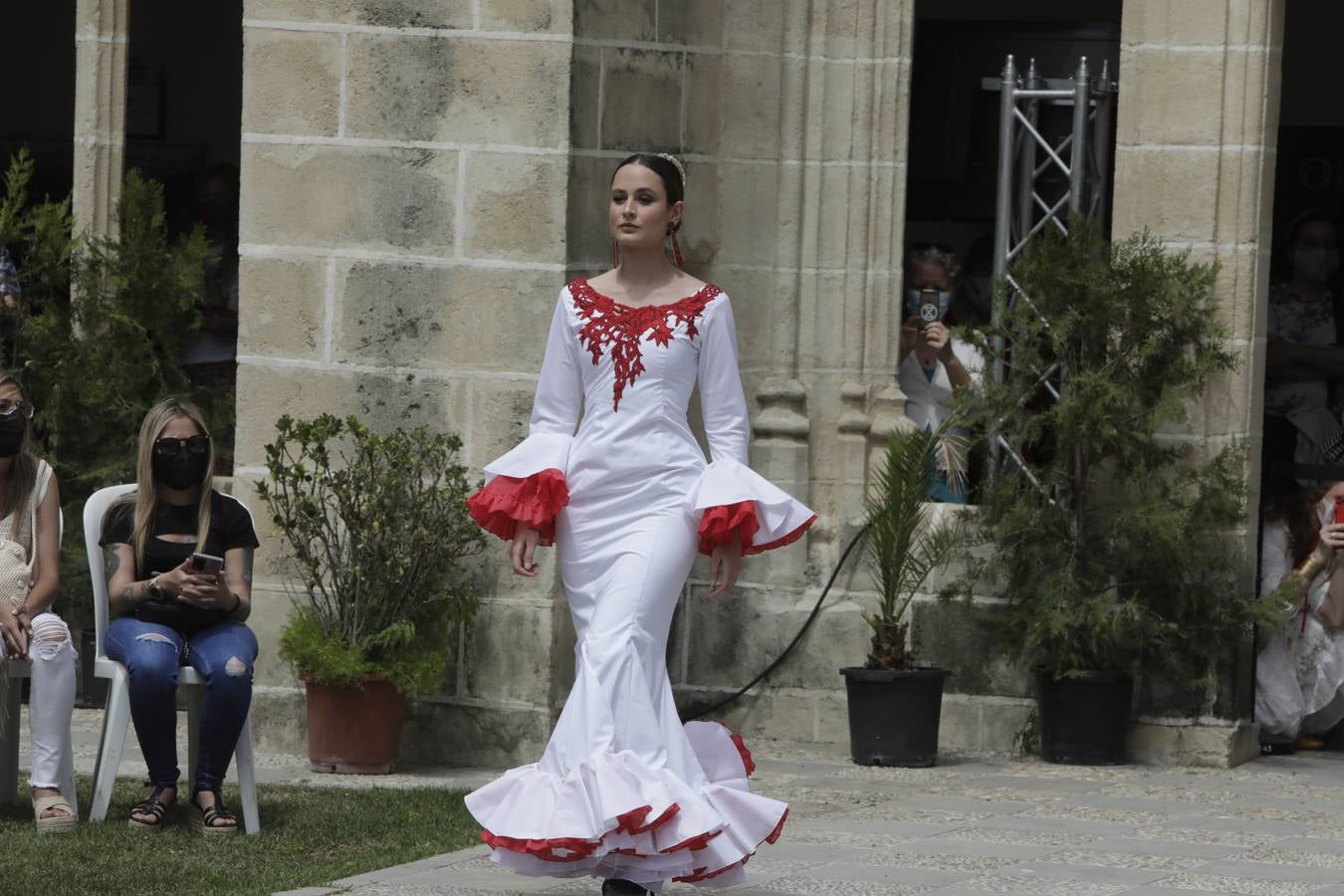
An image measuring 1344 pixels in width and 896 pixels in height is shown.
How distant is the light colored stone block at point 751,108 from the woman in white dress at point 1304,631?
2412 millimetres

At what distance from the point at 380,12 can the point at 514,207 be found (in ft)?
2.71

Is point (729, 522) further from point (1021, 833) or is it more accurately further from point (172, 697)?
point (172, 697)

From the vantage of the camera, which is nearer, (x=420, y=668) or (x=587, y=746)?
(x=587, y=746)

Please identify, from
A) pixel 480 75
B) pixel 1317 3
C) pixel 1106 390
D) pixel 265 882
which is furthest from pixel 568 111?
pixel 1317 3

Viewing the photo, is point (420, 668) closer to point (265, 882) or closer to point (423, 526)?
point (423, 526)

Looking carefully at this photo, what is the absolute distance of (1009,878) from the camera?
6.38 meters

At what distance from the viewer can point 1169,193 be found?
879 cm

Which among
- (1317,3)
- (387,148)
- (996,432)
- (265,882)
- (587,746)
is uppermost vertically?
(1317,3)

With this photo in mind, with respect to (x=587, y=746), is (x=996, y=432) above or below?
above

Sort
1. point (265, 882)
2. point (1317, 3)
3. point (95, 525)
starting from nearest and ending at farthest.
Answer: point (265, 882) < point (95, 525) < point (1317, 3)

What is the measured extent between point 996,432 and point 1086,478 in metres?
0.37

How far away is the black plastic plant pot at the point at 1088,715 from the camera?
8656mm

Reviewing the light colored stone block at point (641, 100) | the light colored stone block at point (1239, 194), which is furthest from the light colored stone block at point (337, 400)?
the light colored stone block at point (1239, 194)

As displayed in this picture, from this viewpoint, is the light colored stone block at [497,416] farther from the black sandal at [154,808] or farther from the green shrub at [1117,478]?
the black sandal at [154,808]
